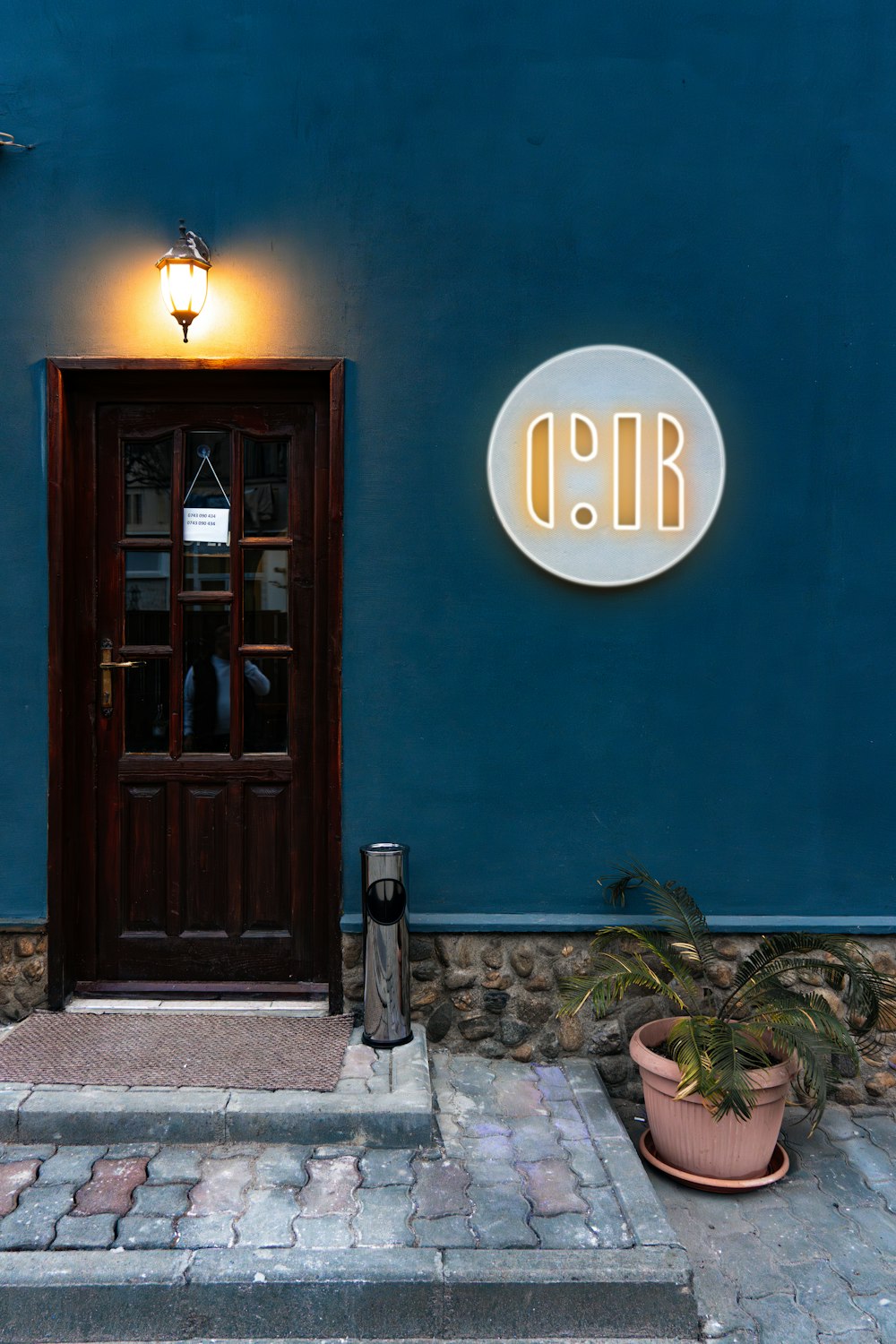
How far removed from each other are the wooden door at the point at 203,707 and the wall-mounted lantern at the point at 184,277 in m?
0.46

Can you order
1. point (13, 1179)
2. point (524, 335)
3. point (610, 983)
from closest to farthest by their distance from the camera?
point (13, 1179) → point (610, 983) → point (524, 335)

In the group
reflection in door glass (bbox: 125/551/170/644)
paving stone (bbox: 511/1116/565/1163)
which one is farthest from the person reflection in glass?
paving stone (bbox: 511/1116/565/1163)

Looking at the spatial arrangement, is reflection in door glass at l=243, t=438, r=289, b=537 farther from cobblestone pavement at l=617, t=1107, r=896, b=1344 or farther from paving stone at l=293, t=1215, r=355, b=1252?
cobblestone pavement at l=617, t=1107, r=896, b=1344

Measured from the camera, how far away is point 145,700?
169 inches

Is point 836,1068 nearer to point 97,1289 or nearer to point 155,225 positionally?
point 97,1289

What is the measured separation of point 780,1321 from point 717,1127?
0.63m

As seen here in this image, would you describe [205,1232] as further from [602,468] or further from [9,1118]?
[602,468]

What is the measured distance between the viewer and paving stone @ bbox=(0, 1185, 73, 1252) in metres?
2.80

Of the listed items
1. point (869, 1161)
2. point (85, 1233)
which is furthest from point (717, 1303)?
point (85, 1233)

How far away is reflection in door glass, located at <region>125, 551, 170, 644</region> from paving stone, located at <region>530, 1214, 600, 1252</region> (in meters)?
2.82

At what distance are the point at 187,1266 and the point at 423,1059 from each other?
1237 mm

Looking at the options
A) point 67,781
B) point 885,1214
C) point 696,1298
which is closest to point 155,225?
point 67,781

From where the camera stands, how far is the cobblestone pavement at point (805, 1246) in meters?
2.76

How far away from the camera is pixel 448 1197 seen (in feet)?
10.0
